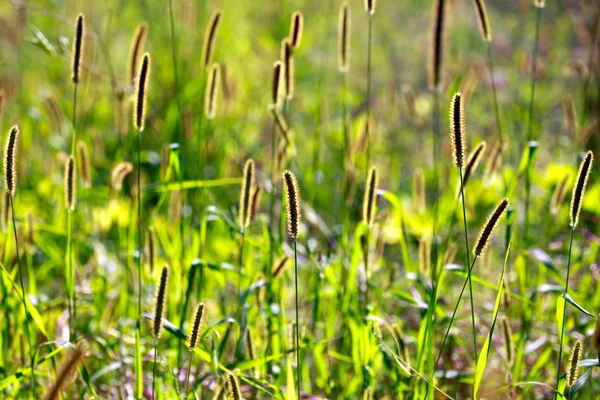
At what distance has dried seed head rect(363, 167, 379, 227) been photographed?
1562mm

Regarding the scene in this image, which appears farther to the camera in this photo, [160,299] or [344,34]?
[344,34]

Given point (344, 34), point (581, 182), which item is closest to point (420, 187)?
point (344, 34)

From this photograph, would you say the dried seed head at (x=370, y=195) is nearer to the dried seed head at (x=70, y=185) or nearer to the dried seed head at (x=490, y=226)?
the dried seed head at (x=490, y=226)

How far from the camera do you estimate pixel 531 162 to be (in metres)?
1.87

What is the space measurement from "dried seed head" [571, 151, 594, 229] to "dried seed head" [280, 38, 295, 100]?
0.73 metres

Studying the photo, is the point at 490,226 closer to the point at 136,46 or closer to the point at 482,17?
the point at 482,17

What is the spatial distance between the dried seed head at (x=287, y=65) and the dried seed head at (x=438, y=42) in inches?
12.7

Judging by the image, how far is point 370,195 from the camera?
159 centimetres

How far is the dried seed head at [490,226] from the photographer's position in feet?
3.80

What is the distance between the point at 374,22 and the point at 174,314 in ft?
15.5

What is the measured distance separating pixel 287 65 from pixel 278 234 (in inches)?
25.7

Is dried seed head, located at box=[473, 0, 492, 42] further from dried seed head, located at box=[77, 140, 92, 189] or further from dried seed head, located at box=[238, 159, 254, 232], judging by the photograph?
dried seed head, located at box=[77, 140, 92, 189]

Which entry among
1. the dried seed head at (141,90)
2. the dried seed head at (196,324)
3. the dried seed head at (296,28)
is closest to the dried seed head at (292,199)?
the dried seed head at (196,324)

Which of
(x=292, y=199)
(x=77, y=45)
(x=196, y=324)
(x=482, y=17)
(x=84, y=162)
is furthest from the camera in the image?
(x=84, y=162)
